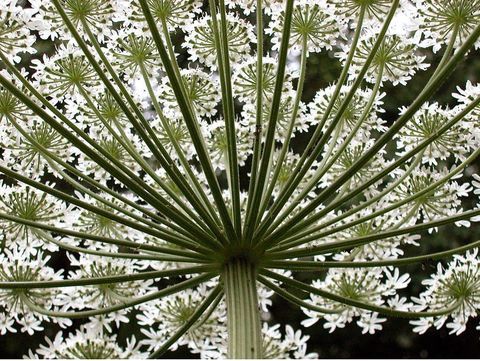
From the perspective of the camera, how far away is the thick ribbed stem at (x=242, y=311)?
12.6 feet

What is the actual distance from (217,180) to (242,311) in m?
1.05

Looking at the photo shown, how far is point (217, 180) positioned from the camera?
472 cm

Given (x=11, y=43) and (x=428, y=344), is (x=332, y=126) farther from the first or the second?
(x=428, y=344)

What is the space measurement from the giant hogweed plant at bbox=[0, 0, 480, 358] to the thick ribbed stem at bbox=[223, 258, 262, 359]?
1cm

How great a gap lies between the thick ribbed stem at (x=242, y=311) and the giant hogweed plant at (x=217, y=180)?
0.04 feet

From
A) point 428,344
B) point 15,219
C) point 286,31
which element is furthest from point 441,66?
point 428,344

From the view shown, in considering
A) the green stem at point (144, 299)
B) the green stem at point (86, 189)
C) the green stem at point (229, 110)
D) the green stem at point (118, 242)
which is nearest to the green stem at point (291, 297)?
the green stem at point (144, 299)

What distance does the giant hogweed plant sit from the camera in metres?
4.16

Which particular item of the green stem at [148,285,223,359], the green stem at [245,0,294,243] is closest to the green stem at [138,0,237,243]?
the green stem at [245,0,294,243]

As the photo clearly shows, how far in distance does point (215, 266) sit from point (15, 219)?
1222 millimetres

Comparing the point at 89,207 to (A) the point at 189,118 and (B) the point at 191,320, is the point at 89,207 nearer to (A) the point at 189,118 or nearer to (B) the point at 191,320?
(A) the point at 189,118

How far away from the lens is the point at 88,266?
207 inches

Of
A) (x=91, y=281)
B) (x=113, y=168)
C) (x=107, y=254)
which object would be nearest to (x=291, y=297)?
(x=107, y=254)

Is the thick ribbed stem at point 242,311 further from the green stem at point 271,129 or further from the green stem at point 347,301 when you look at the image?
the green stem at point 347,301
